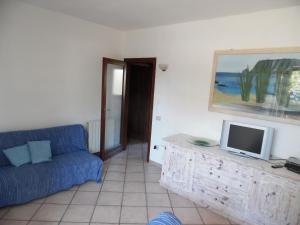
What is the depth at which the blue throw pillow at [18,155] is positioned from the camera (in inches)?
109

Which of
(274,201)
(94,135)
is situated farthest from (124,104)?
(274,201)

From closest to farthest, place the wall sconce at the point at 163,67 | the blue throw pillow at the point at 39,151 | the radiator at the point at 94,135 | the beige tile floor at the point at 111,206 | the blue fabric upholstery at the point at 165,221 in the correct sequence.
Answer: the blue fabric upholstery at the point at 165,221, the beige tile floor at the point at 111,206, the blue throw pillow at the point at 39,151, the wall sconce at the point at 163,67, the radiator at the point at 94,135

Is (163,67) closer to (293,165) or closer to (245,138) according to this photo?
(245,138)

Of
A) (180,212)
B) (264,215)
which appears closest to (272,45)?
(264,215)

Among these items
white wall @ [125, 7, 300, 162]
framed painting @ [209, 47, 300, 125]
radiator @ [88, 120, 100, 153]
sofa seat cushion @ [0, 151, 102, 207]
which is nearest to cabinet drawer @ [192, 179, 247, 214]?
white wall @ [125, 7, 300, 162]

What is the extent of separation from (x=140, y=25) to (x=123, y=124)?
2108mm

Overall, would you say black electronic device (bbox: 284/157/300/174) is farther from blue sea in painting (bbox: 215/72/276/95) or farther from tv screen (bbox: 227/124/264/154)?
blue sea in painting (bbox: 215/72/276/95)

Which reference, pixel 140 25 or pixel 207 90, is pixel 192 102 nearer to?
pixel 207 90

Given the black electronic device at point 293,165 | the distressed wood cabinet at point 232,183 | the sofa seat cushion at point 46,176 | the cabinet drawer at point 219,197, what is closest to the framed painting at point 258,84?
the black electronic device at point 293,165

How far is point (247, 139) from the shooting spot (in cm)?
269

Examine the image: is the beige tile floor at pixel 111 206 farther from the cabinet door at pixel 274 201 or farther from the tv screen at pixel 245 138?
the tv screen at pixel 245 138

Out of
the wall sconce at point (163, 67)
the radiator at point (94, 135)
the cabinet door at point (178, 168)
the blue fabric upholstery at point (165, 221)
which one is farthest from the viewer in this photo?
the radiator at point (94, 135)

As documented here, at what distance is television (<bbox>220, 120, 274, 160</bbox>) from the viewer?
2.55 m

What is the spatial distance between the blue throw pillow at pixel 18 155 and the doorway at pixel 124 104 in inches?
56.6
